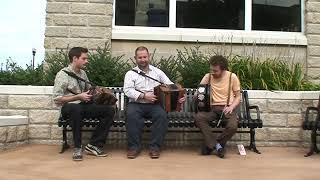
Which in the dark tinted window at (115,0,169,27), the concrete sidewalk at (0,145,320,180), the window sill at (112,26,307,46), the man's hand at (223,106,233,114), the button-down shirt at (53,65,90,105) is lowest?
the concrete sidewalk at (0,145,320,180)

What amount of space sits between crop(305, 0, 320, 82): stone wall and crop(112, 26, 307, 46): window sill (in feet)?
0.49

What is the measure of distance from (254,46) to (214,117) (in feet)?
9.84

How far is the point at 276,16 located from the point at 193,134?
375cm

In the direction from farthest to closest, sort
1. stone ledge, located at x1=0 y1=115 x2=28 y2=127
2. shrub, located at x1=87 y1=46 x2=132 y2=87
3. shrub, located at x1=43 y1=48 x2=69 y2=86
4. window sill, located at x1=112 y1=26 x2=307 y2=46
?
window sill, located at x1=112 y1=26 x2=307 y2=46 → shrub, located at x1=43 y1=48 x2=69 y2=86 → shrub, located at x1=87 y1=46 x2=132 y2=87 → stone ledge, located at x1=0 y1=115 x2=28 y2=127

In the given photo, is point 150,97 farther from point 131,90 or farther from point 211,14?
point 211,14

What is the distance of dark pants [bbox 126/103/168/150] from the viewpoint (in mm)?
6363

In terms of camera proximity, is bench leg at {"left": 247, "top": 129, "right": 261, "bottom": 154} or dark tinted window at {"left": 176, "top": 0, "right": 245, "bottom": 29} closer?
bench leg at {"left": 247, "top": 129, "right": 261, "bottom": 154}

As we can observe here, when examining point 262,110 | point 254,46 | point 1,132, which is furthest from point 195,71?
point 1,132

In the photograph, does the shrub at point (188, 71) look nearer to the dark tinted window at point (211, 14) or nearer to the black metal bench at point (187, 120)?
the black metal bench at point (187, 120)

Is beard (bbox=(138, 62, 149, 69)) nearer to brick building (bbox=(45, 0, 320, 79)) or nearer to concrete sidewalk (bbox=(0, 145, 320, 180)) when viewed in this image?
concrete sidewalk (bbox=(0, 145, 320, 180))

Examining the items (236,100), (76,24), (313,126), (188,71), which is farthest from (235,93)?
(76,24)

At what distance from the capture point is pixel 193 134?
24.3 feet

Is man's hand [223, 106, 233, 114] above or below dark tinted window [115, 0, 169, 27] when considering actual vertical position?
below

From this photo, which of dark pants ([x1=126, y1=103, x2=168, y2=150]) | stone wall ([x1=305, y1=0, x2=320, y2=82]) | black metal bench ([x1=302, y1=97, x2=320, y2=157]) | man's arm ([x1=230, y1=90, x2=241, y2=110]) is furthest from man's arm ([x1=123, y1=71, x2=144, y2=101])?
stone wall ([x1=305, y1=0, x2=320, y2=82])
